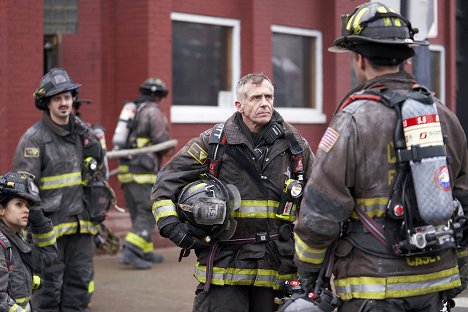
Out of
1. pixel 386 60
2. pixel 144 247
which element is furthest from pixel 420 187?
pixel 144 247

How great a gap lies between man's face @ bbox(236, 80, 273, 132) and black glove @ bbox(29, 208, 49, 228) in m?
2.04

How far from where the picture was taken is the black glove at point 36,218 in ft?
23.7

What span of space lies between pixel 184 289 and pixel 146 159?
1.96 m

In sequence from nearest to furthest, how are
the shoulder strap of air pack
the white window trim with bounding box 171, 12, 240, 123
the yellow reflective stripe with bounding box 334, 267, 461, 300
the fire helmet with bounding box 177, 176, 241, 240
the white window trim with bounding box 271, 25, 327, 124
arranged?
the yellow reflective stripe with bounding box 334, 267, 461, 300 < the fire helmet with bounding box 177, 176, 241, 240 < the shoulder strap of air pack < the white window trim with bounding box 171, 12, 240, 123 < the white window trim with bounding box 271, 25, 327, 124

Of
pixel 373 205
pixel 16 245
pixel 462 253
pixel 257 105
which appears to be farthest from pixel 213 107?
pixel 373 205

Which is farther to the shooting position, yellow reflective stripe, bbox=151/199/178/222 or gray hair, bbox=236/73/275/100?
gray hair, bbox=236/73/275/100

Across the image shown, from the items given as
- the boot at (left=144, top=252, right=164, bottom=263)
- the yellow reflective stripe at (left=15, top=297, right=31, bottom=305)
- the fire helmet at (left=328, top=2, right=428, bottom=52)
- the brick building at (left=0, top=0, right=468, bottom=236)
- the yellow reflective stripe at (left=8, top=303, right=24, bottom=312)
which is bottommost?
the boot at (left=144, top=252, right=164, bottom=263)

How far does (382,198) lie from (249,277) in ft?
5.19

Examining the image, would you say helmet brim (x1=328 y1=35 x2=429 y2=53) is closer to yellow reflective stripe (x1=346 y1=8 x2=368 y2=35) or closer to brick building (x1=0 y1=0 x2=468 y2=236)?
yellow reflective stripe (x1=346 y1=8 x2=368 y2=35)

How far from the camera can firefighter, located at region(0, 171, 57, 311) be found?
5.97 metres

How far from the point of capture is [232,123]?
6.03 meters

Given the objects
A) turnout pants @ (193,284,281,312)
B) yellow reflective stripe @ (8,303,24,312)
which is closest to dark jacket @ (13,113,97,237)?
yellow reflective stripe @ (8,303,24,312)

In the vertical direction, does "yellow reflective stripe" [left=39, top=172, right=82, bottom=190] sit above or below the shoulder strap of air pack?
below

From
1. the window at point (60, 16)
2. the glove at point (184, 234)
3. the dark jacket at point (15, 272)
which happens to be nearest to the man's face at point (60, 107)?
the dark jacket at point (15, 272)
